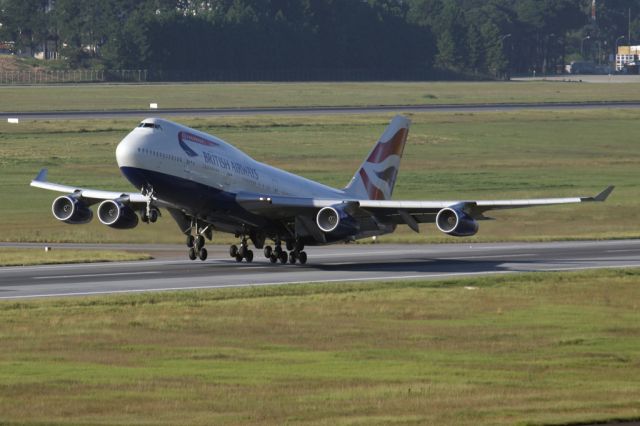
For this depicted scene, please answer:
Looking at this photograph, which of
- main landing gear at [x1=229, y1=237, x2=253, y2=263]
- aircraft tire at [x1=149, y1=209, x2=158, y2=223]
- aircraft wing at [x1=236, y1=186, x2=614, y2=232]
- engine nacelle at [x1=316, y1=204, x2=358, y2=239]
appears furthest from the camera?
main landing gear at [x1=229, y1=237, x2=253, y2=263]

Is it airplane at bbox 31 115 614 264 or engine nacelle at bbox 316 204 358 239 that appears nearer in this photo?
airplane at bbox 31 115 614 264

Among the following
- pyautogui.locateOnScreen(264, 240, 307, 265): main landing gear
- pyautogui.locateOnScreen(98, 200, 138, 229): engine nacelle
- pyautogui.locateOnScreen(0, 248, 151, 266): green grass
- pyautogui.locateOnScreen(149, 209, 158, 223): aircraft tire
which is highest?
pyautogui.locateOnScreen(149, 209, 158, 223): aircraft tire

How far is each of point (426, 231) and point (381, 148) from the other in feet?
66.9

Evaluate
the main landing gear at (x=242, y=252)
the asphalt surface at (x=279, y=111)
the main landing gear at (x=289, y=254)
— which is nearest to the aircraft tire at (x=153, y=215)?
the main landing gear at (x=242, y=252)

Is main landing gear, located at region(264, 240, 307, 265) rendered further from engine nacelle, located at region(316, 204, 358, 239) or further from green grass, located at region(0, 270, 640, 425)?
green grass, located at region(0, 270, 640, 425)

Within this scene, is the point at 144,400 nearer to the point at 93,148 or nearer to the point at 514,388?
the point at 514,388

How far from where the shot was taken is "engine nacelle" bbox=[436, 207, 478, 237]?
2482 inches

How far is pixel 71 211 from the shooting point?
68.4m

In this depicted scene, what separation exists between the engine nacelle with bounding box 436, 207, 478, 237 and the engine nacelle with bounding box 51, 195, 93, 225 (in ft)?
59.2

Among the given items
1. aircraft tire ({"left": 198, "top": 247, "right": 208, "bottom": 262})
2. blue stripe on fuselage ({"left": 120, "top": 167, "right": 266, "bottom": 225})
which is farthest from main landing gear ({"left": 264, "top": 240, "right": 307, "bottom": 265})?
aircraft tire ({"left": 198, "top": 247, "right": 208, "bottom": 262})

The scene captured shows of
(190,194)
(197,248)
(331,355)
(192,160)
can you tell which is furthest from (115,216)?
(331,355)

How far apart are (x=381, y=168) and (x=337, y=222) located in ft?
38.5

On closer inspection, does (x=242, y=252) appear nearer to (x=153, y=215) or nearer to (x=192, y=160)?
(x=192, y=160)

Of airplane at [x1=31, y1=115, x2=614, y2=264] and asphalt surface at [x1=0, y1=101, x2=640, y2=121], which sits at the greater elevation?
asphalt surface at [x1=0, y1=101, x2=640, y2=121]
